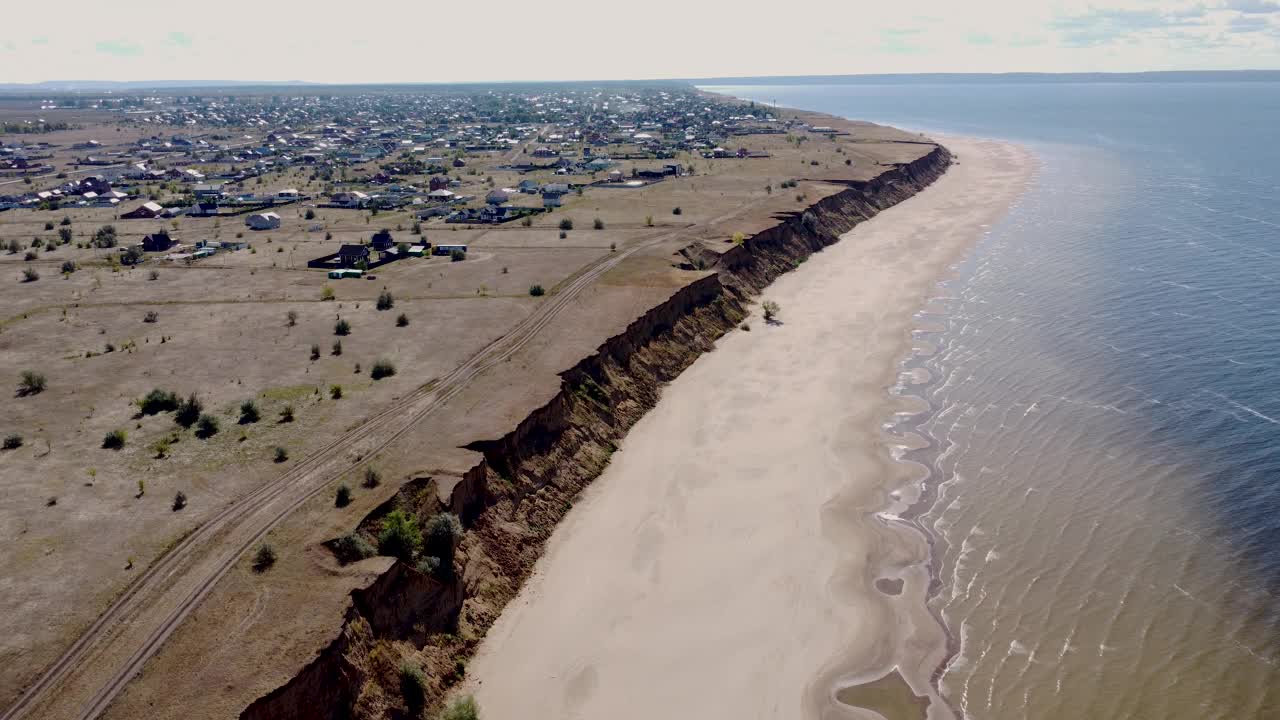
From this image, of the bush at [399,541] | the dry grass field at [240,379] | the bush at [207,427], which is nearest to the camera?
the dry grass field at [240,379]

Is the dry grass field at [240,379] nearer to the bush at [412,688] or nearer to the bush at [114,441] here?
the bush at [114,441]

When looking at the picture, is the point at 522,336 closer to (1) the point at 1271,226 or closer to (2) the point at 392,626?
(2) the point at 392,626

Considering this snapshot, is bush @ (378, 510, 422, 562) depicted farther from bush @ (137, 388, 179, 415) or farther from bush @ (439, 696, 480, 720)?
bush @ (137, 388, 179, 415)

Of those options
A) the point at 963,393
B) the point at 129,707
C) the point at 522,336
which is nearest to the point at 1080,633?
the point at 963,393

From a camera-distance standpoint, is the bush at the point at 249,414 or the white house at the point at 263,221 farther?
the white house at the point at 263,221

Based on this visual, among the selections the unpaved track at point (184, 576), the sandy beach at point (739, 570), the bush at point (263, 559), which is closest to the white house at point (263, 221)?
Result: the sandy beach at point (739, 570)

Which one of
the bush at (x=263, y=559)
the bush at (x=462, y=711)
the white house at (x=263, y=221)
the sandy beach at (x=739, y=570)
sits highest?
the white house at (x=263, y=221)

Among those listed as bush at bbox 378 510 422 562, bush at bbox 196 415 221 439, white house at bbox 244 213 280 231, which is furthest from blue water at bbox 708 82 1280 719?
white house at bbox 244 213 280 231
